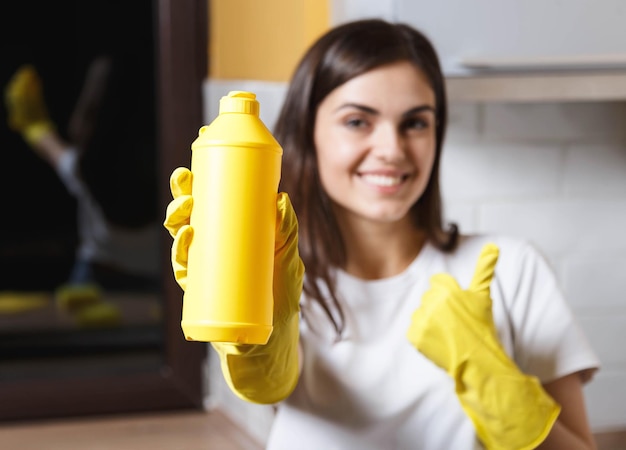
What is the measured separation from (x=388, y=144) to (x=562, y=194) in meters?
0.57

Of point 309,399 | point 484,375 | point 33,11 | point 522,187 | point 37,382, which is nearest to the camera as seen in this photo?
point 484,375

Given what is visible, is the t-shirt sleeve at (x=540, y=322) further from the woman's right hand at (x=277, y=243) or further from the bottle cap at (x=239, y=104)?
the bottle cap at (x=239, y=104)

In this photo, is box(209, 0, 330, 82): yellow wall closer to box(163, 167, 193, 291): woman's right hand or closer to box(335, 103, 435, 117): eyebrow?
box(335, 103, 435, 117): eyebrow

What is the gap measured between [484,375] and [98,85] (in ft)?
4.52

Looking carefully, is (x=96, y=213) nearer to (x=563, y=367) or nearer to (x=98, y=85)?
(x=98, y=85)

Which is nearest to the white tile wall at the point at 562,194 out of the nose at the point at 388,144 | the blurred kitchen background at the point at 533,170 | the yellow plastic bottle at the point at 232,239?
the blurred kitchen background at the point at 533,170

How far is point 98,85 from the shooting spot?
2.32 metres

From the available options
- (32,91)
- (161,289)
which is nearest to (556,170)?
(161,289)

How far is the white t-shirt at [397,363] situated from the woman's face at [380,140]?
13cm

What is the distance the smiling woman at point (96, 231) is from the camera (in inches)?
75.7

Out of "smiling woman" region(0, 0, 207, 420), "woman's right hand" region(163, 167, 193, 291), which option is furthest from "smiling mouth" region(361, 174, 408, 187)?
"smiling woman" region(0, 0, 207, 420)

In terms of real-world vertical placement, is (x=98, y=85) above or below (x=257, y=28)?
below

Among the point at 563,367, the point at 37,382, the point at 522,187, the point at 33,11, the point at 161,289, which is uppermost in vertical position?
the point at 33,11

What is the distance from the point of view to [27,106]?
233cm
